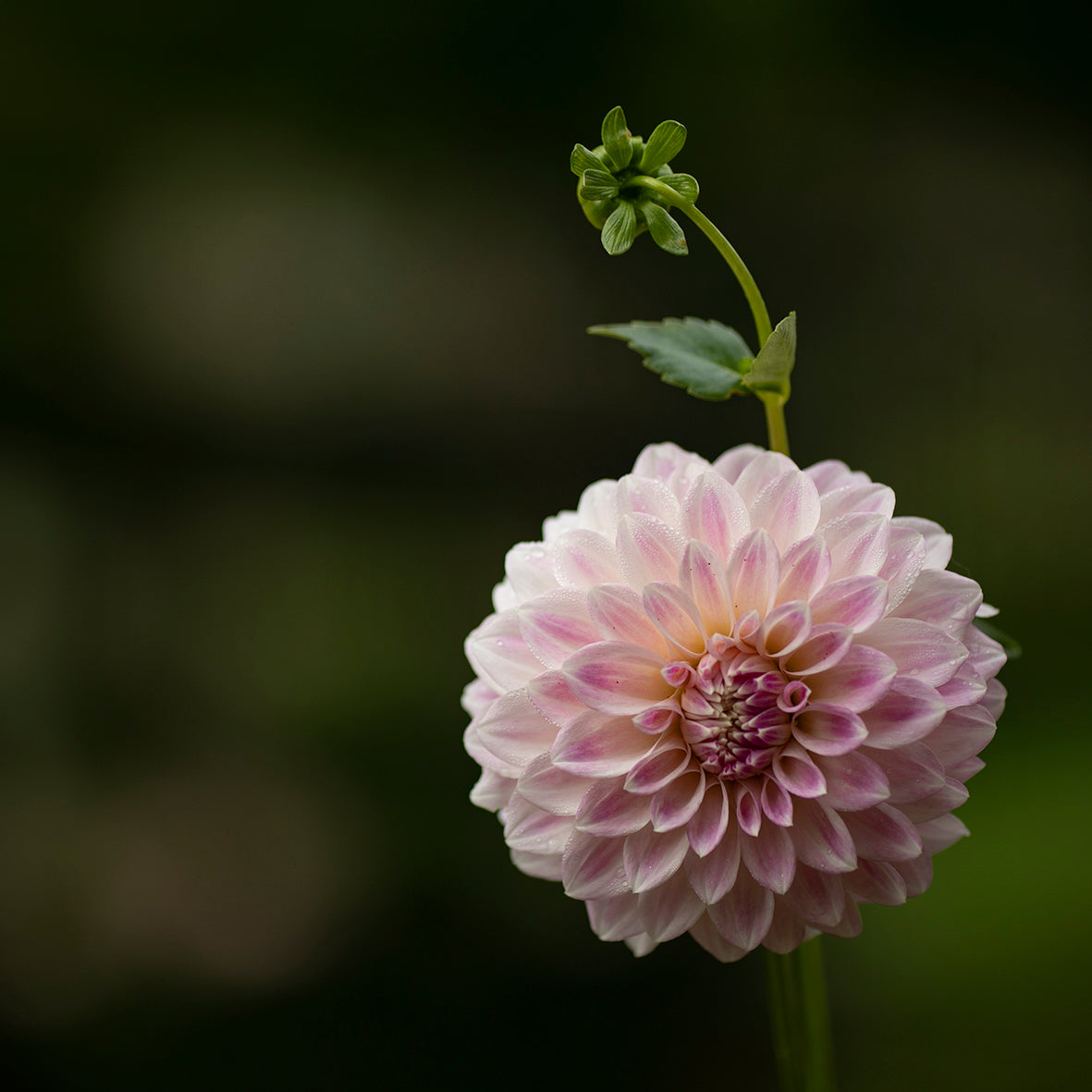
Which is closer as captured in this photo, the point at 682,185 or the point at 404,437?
the point at 682,185

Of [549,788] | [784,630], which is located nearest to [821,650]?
[784,630]

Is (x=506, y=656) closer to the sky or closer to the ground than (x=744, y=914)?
closer to the sky

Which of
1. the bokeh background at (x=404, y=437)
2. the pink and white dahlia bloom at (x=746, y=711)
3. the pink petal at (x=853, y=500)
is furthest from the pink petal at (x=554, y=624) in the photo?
the bokeh background at (x=404, y=437)

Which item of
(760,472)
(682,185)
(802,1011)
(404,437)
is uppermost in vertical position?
(404,437)

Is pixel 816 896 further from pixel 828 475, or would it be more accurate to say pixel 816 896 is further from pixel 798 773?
pixel 828 475

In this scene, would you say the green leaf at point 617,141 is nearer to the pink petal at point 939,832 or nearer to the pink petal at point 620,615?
the pink petal at point 620,615
